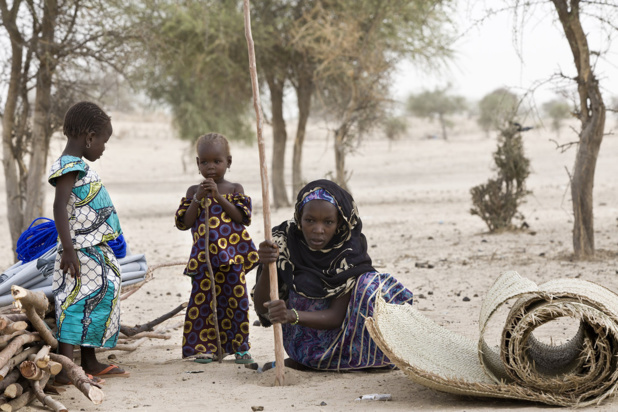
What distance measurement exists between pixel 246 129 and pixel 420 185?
7.07 metres

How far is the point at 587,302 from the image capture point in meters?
3.52

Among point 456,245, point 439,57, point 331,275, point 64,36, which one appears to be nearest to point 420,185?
point 439,57

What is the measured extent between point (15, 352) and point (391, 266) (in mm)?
5988

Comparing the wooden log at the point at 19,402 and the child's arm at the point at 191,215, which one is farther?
the child's arm at the point at 191,215

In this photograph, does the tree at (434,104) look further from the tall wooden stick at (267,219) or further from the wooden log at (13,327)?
the wooden log at (13,327)

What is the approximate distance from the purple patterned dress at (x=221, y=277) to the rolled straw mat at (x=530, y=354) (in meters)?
1.14

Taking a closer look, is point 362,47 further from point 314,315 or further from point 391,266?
point 314,315

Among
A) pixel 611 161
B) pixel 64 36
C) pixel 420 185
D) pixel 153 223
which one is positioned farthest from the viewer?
pixel 611 161

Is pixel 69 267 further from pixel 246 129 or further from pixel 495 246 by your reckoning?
pixel 246 129

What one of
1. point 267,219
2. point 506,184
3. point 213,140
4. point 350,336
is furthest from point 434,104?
point 267,219

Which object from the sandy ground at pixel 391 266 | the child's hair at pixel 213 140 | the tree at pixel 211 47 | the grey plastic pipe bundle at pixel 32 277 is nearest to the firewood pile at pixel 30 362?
the sandy ground at pixel 391 266

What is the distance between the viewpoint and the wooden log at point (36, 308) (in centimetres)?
370

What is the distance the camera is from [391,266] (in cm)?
920

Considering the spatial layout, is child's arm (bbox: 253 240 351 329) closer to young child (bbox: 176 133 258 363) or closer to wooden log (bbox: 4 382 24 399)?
young child (bbox: 176 133 258 363)
